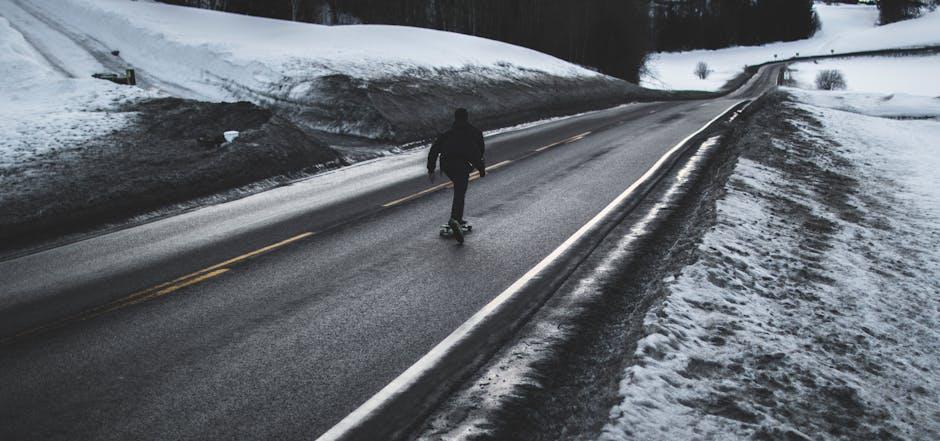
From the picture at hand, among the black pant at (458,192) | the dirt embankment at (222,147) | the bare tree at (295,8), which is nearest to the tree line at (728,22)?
the bare tree at (295,8)

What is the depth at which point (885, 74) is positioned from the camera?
66938 millimetres

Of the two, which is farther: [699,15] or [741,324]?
[699,15]

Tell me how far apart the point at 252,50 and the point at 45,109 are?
12.2m

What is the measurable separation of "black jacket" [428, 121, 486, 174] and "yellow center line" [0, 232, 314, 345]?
107 inches

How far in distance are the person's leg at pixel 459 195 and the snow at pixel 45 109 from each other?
865 centimetres

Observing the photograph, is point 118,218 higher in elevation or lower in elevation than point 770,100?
lower

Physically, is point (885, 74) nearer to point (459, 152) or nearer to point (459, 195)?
point (459, 152)

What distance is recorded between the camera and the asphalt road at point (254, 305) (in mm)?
4441

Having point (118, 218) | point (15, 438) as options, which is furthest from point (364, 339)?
point (118, 218)

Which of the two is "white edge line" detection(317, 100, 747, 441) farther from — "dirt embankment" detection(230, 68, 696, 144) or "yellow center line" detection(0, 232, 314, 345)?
"dirt embankment" detection(230, 68, 696, 144)

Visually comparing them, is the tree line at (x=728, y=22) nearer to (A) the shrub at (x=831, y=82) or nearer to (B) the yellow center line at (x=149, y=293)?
(A) the shrub at (x=831, y=82)

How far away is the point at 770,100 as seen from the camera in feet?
96.3

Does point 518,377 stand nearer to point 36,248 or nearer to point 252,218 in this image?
point 252,218

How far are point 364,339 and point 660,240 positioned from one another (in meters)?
4.57
